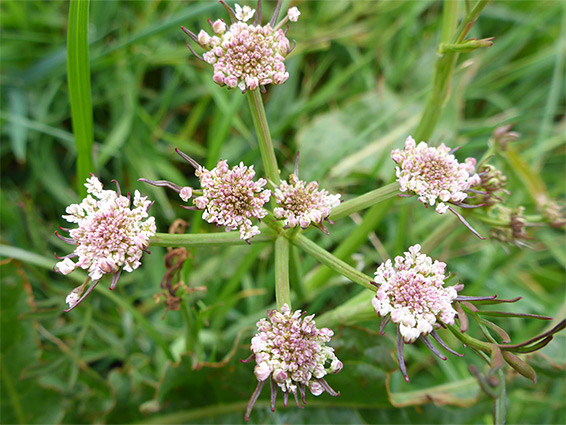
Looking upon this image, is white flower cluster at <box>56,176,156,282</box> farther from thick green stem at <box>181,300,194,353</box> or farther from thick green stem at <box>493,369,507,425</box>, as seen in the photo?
thick green stem at <box>493,369,507,425</box>

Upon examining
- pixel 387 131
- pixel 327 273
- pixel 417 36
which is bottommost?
pixel 327 273

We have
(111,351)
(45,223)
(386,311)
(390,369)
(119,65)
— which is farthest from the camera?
(119,65)

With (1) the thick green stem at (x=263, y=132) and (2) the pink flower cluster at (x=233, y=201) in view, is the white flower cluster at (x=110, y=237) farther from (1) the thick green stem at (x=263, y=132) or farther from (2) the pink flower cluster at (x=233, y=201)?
(1) the thick green stem at (x=263, y=132)

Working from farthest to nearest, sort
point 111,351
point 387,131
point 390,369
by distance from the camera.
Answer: point 387,131, point 111,351, point 390,369

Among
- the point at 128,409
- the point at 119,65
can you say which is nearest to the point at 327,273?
the point at 128,409

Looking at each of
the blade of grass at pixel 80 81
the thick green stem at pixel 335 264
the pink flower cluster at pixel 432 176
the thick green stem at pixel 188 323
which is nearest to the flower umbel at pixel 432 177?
the pink flower cluster at pixel 432 176

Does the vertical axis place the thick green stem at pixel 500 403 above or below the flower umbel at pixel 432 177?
below

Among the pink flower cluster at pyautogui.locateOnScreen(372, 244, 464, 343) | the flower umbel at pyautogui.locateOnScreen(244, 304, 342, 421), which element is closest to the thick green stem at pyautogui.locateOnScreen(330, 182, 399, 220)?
the pink flower cluster at pyautogui.locateOnScreen(372, 244, 464, 343)

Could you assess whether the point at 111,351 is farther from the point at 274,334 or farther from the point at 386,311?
the point at 386,311
